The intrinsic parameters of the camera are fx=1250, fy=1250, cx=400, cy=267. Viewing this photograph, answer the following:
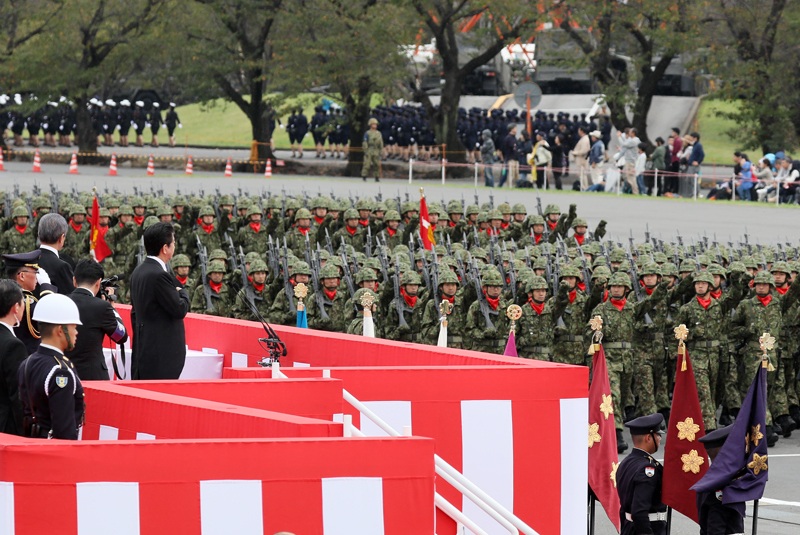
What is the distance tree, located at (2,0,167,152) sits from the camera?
3669 centimetres

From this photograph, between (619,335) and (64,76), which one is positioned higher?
(64,76)

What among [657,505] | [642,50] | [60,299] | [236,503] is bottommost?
[657,505]

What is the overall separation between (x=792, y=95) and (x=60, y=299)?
29.4m

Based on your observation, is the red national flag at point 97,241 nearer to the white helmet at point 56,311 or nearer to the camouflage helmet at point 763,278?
the camouflage helmet at point 763,278

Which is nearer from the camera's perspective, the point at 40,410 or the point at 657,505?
the point at 40,410

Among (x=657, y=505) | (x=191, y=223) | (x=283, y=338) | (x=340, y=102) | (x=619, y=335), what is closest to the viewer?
(x=657, y=505)

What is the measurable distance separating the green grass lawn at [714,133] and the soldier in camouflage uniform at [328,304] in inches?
1172

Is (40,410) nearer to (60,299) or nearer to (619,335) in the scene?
(60,299)

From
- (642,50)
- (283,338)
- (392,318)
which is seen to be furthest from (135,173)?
(283,338)

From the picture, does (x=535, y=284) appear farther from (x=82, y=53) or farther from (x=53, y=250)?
(x=82, y=53)

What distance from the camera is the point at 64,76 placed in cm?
3675

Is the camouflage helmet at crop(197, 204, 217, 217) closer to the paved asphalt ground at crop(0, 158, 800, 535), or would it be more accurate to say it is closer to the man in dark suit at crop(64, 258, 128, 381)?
the paved asphalt ground at crop(0, 158, 800, 535)

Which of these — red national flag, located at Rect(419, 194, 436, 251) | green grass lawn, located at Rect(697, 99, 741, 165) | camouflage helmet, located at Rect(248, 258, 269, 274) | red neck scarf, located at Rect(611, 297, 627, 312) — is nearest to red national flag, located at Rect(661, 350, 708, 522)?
red neck scarf, located at Rect(611, 297, 627, 312)

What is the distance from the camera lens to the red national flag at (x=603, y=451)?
24.1 feet
